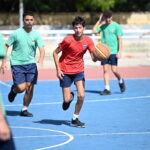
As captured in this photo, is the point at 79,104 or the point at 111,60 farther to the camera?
the point at 111,60

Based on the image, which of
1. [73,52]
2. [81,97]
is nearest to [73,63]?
[73,52]

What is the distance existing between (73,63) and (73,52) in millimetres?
209

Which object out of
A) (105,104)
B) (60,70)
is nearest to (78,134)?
(60,70)

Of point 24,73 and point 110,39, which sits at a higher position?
point 110,39

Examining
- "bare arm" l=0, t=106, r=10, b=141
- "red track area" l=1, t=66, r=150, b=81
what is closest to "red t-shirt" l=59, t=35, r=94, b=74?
"bare arm" l=0, t=106, r=10, b=141

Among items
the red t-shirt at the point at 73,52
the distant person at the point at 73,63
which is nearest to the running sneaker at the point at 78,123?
the distant person at the point at 73,63

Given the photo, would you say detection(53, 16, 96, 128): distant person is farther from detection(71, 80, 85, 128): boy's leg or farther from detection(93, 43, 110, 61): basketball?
detection(93, 43, 110, 61): basketball

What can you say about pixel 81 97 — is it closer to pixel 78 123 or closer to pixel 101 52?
pixel 78 123

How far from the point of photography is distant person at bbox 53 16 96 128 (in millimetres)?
12281

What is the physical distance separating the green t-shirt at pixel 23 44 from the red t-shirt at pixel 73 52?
1082 mm

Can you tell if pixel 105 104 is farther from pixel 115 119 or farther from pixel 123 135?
pixel 123 135

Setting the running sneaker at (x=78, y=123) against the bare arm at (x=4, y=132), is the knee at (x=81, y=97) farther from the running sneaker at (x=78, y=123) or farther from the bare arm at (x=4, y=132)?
the bare arm at (x=4, y=132)

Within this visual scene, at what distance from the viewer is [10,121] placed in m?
13.0

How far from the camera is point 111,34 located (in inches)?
679
